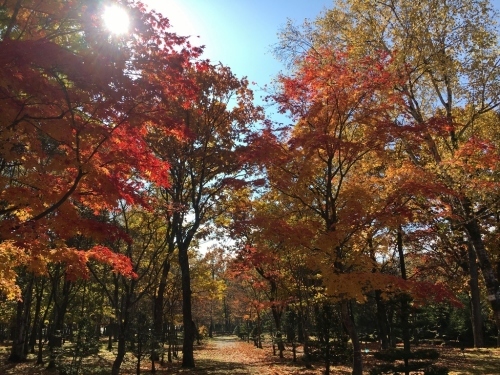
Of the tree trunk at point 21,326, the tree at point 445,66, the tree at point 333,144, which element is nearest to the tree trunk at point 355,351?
the tree at point 333,144

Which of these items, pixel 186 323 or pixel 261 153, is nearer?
pixel 261 153

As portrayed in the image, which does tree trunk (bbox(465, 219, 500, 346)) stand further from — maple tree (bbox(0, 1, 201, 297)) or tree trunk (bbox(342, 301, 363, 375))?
maple tree (bbox(0, 1, 201, 297))

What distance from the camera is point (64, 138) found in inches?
230

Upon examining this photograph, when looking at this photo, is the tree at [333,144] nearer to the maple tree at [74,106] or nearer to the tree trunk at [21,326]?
the maple tree at [74,106]

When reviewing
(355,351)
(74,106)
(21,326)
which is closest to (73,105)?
(74,106)

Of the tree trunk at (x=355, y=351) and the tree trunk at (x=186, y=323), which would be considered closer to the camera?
the tree trunk at (x=355, y=351)

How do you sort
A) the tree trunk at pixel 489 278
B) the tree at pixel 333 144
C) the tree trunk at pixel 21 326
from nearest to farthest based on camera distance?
the tree at pixel 333 144
the tree trunk at pixel 489 278
the tree trunk at pixel 21 326

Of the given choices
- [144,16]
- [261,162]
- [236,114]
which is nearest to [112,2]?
[144,16]

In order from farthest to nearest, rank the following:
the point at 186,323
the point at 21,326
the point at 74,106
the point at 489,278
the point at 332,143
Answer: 1. the point at 21,326
2. the point at 186,323
3. the point at 489,278
4. the point at 332,143
5. the point at 74,106

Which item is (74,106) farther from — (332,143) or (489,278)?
(489,278)

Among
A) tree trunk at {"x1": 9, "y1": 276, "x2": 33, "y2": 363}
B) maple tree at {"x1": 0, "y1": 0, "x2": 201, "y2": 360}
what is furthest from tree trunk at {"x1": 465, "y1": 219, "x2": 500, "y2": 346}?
tree trunk at {"x1": 9, "y1": 276, "x2": 33, "y2": 363}

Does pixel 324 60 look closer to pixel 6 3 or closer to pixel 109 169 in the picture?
pixel 109 169

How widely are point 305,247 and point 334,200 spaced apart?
57.6 inches

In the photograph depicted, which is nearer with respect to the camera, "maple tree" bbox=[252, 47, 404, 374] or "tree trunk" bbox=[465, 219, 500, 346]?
"maple tree" bbox=[252, 47, 404, 374]
